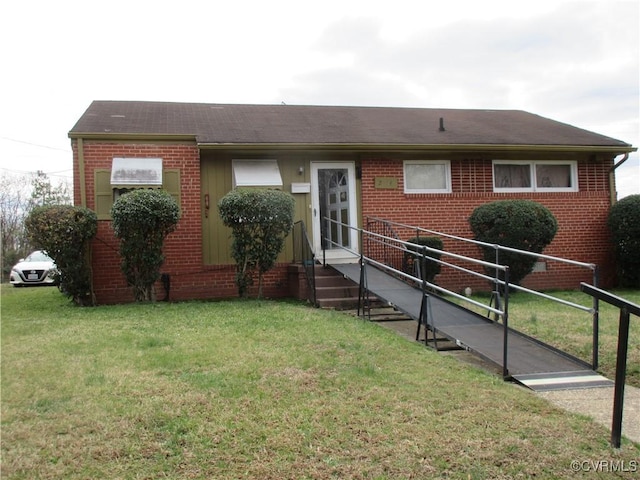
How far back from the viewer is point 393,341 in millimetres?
6199

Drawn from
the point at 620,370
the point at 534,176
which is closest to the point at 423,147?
the point at 534,176

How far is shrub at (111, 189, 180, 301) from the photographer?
854cm

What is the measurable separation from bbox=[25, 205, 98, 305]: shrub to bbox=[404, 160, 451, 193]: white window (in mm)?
6109

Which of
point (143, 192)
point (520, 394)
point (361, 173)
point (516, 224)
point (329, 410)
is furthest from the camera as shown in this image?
point (361, 173)

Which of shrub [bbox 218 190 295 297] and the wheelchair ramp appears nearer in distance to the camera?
the wheelchair ramp

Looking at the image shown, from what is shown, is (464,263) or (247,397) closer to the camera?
(247,397)

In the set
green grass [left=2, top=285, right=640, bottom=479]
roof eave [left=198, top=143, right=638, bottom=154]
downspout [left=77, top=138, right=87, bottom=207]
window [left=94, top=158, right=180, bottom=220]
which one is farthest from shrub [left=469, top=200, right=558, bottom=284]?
downspout [left=77, top=138, right=87, bottom=207]

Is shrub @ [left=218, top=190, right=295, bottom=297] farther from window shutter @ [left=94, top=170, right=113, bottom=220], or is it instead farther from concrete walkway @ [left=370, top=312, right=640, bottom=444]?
concrete walkway @ [left=370, top=312, right=640, bottom=444]

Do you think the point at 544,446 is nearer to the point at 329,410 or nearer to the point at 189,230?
the point at 329,410

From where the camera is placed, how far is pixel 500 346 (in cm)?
595

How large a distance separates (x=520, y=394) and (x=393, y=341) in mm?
1814

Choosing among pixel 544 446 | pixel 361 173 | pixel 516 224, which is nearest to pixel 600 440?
pixel 544 446

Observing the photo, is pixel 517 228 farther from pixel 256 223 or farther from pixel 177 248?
pixel 177 248

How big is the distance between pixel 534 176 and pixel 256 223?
6.55 metres
